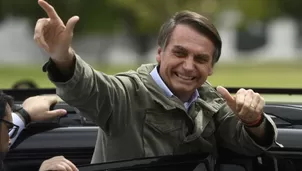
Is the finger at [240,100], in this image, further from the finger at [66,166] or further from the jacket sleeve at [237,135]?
the finger at [66,166]

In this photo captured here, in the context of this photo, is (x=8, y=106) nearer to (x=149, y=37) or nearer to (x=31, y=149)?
(x=31, y=149)

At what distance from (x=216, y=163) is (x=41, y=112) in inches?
33.7

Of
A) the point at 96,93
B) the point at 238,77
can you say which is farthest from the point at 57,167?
the point at 238,77

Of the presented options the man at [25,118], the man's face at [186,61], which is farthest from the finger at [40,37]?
the man's face at [186,61]

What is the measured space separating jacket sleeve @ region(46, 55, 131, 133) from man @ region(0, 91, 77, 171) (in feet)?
0.71

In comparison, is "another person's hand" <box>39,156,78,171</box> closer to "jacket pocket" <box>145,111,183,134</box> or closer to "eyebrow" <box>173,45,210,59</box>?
"jacket pocket" <box>145,111,183,134</box>

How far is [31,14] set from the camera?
3444cm

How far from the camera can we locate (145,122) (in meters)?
2.59

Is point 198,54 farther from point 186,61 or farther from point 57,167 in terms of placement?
point 57,167

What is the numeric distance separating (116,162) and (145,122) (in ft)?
1.05

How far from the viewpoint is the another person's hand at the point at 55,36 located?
2.29 metres

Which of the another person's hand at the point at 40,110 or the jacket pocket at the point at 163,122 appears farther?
the another person's hand at the point at 40,110

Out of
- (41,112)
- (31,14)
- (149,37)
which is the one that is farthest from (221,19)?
(41,112)

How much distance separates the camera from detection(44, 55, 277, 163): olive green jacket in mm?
2496
